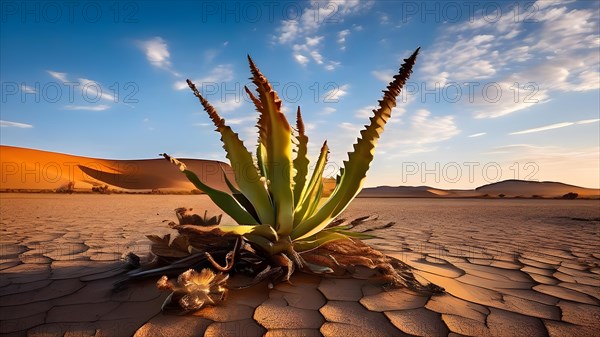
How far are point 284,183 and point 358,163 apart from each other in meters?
0.42

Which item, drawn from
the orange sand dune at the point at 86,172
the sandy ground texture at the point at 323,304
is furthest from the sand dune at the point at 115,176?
the sandy ground texture at the point at 323,304

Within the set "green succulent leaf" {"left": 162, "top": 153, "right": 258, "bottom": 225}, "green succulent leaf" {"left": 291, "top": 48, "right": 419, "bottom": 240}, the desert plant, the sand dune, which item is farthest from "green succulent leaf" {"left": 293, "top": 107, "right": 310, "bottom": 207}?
the sand dune

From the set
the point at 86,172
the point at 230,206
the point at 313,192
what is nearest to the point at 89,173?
the point at 86,172

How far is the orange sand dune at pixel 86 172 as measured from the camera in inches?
1089

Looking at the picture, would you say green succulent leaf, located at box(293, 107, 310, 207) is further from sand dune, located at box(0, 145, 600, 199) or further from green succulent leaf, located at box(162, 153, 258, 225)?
sand dune, located at box(0, 145, 600, 199)

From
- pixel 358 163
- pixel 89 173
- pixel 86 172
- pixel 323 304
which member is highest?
pixel 86 172

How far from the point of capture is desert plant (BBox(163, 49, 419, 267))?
1819 mm

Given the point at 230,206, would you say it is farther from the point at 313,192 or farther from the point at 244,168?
the point at 313,192

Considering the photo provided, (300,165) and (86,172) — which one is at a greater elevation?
(86,172)

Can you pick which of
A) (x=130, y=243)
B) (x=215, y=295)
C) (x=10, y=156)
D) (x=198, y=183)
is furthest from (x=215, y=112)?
(x=10, y=156)

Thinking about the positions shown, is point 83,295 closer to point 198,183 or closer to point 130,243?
point 198,183

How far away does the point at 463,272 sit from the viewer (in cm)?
236

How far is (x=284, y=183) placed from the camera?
6.02ft

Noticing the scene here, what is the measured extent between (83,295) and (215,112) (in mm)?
1114
